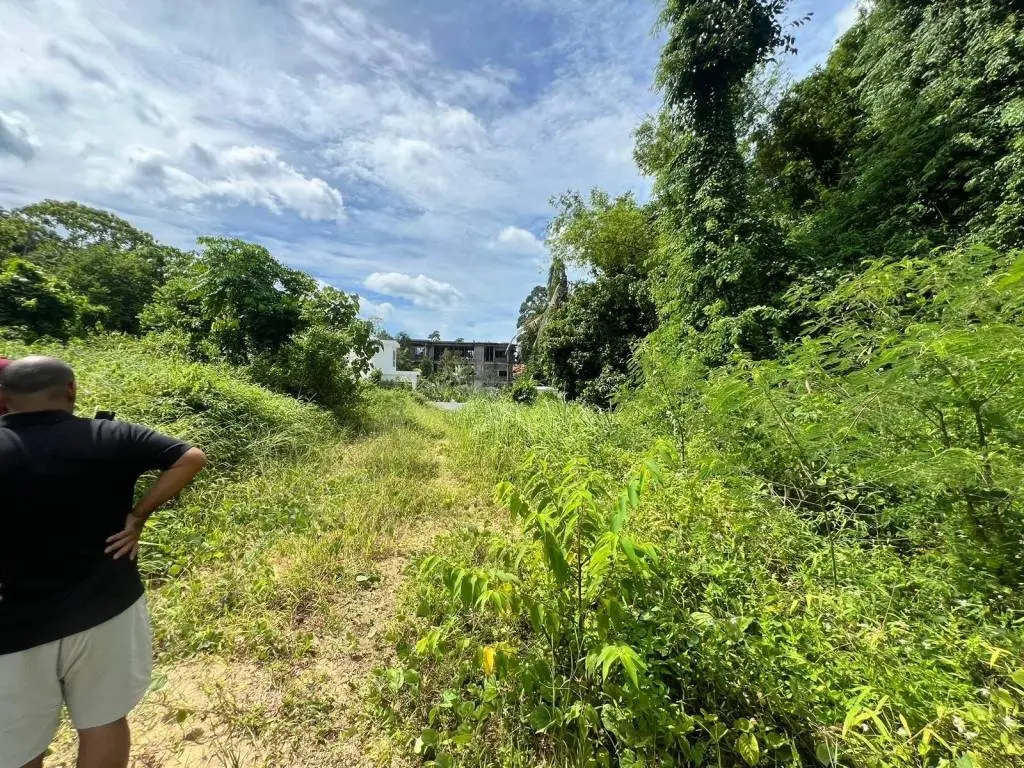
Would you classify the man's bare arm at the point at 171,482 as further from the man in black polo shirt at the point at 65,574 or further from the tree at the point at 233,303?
the tree at the point at 233,303

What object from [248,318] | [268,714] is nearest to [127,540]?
[268,714]

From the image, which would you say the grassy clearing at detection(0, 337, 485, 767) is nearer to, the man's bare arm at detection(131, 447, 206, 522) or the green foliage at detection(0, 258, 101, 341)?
the man's bare arm at detection(131, 447, 206, 522)

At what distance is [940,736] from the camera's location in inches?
48.8

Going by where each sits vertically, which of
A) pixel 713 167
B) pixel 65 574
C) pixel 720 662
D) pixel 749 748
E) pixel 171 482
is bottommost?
pixel 749 748

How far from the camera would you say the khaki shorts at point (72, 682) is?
1.19 meters

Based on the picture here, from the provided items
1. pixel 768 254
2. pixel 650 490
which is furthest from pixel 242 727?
pixel 768 254

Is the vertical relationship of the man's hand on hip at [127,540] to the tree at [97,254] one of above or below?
below

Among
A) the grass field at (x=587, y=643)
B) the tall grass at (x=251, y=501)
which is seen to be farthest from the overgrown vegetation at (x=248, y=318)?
the grass field at (x=587, y=643)

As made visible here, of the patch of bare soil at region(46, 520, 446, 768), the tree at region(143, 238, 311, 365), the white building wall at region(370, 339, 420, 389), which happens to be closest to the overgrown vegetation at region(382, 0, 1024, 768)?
the patch of bare soil at region(46, 520, 446, 768)

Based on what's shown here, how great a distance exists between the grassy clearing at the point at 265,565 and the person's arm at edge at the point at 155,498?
0.91 meters

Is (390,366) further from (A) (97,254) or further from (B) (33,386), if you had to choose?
(B) (33,386)

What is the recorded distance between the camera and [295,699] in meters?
1.81

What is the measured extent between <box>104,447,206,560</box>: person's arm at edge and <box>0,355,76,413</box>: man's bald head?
0.41 meters

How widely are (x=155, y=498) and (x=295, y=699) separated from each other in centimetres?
115
